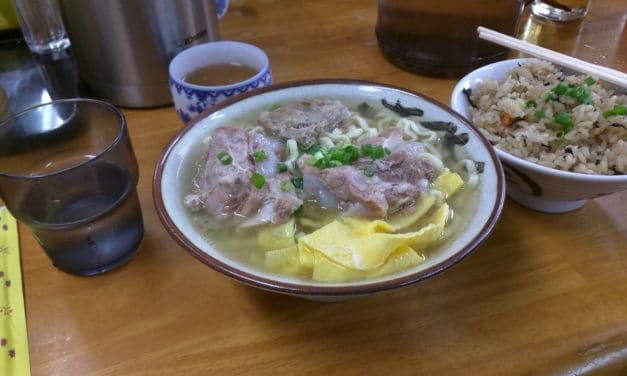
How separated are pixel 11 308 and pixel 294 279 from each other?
511mm

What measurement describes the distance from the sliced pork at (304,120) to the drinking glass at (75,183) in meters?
0.29

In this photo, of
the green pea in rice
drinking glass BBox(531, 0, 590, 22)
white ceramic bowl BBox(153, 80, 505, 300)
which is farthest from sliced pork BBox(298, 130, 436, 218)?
drinking glass BBox(531, 0, 590, 22)

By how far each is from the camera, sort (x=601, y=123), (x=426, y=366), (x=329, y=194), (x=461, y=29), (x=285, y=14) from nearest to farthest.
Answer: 1. (x=426, y=366)
2. (x=329, y=194)
3. (x=601, y=123)
4. (x=461, y=29)
5. (x=285, y=14)

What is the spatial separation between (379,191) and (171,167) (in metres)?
0.36

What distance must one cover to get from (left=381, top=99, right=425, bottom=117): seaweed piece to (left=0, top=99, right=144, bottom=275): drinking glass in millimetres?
525

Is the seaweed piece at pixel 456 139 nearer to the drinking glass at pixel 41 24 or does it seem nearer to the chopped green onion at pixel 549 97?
the chopped green onion at pixel 549 97

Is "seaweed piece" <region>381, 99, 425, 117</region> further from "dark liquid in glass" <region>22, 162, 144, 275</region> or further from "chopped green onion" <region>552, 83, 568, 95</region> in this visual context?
"dark liquid in glass" <region>22, 162, 144, 275</region>

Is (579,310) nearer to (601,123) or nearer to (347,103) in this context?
(601,123)

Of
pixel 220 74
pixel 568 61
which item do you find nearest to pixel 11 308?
pixel 220 74

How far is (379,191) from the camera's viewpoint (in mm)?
875

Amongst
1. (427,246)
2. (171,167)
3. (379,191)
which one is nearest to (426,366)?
(427,246)

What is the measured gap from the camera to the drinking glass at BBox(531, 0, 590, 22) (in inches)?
68.7

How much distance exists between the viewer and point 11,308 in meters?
0.86

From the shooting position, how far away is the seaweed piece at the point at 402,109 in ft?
3.43
